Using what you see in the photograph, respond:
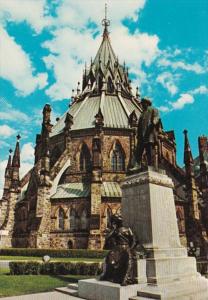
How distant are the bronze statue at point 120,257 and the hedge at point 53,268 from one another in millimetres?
6625

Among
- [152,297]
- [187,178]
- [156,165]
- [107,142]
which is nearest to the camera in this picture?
[152,297]

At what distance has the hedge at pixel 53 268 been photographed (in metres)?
14.4

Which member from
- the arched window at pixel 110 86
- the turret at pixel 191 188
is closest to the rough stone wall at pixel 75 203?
the turret at pixel 191 188

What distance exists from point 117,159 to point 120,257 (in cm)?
2911

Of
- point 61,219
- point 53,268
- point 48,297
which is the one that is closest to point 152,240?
point 48,297

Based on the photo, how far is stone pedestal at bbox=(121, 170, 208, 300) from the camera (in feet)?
23.9

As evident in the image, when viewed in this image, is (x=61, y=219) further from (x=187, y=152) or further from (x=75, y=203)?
(x=187, y=152)

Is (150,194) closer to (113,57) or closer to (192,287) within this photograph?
(192,287)

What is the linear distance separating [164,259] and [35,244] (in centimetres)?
2382

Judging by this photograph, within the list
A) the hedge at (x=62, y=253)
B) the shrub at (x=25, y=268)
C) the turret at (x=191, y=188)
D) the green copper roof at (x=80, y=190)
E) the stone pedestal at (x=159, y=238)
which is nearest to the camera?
the stone pedestal at (x=159, y=238)

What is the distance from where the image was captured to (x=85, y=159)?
37.1 metres

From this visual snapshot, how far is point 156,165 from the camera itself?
9695 millimetres

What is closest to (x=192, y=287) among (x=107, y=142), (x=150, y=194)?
(x=150, y=194)

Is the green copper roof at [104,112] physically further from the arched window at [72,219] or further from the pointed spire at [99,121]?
the arched window at [72,219]
